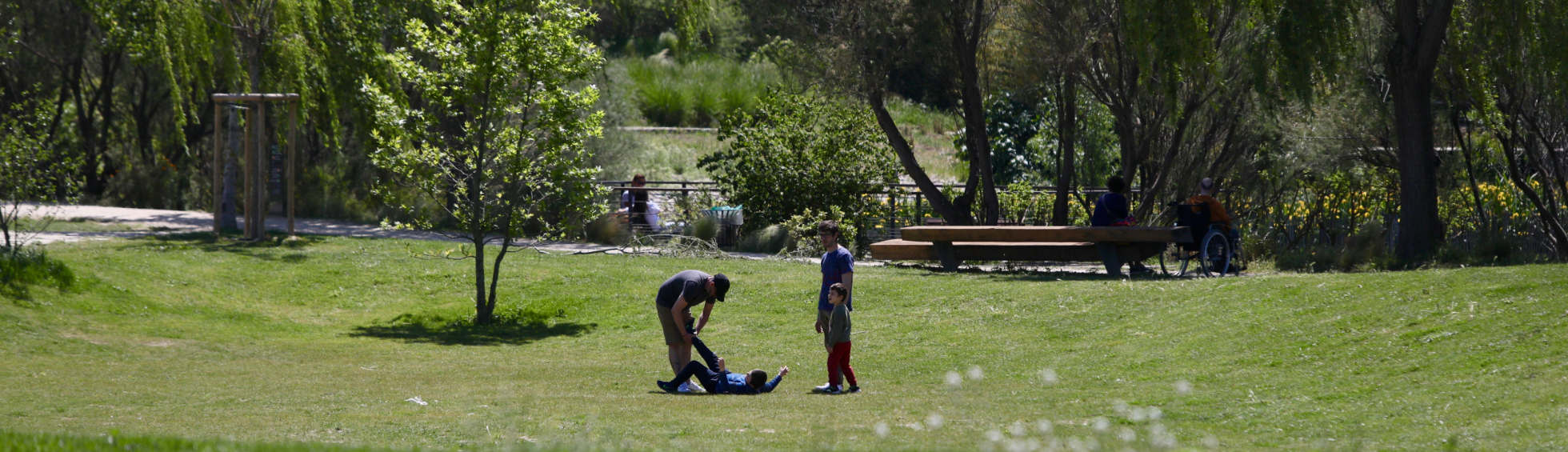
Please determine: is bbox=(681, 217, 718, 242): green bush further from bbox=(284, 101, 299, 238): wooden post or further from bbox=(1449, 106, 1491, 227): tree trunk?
bbox=(1449, 106, 1491, 227): tree trunk

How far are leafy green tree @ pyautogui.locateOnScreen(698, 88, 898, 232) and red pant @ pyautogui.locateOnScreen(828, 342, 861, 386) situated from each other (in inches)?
486

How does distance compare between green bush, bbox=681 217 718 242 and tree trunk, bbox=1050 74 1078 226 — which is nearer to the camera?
tree trunk, bbox=1050 74 1078 226

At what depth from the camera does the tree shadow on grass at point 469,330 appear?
14148 millimetres

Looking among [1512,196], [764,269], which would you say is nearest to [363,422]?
[764,269]

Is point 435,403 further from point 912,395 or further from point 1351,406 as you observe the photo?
point 1351,406

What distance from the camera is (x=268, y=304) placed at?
1585 cm

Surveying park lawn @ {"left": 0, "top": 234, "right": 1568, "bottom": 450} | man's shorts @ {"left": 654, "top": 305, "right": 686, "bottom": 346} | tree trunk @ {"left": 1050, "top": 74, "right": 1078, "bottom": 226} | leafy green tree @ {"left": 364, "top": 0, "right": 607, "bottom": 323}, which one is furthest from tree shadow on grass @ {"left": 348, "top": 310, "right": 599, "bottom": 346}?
tree trunk @ {"left": 1050, "top": 74, "right": 1078, "bottom": 226}

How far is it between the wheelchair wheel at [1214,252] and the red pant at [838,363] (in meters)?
7.36

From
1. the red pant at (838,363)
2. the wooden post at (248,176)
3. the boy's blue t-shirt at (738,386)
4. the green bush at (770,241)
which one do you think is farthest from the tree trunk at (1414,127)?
the wooden post at (248,176)

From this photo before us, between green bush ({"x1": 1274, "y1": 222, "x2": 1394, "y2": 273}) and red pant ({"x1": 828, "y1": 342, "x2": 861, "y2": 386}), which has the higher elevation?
green bush ({"x1": 1274, "y1": 222, "x2": 1394, "y2": 273})

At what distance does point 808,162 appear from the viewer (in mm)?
22078

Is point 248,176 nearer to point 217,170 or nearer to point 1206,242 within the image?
point 217,170

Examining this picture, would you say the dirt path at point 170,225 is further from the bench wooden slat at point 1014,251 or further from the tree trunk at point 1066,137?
the tree trunk at point 1066,137

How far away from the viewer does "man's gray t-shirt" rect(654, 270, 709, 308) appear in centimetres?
958
